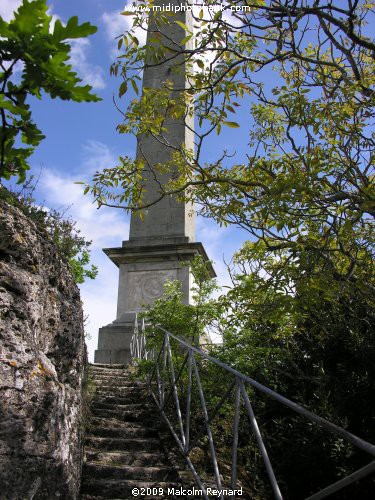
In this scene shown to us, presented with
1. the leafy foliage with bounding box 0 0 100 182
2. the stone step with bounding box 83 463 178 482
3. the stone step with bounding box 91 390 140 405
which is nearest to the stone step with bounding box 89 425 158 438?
the stone step with bounding box 91 390 140 405

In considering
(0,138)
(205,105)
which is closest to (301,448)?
(205,105)

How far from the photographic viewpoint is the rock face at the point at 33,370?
2213 millimetres

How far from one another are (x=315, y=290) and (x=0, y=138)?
10.3 feet

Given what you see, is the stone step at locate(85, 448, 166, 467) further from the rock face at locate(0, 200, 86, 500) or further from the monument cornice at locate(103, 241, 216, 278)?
the monument cornice at locate(103, 241, 216, 278)

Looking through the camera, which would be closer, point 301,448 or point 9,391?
point 9,391

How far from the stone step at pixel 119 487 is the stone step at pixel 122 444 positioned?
0.70 m

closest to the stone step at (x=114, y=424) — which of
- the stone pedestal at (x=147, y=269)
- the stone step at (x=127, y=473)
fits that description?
the stone step at (x=127, y=473)

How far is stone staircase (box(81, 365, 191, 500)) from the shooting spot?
3.71 m

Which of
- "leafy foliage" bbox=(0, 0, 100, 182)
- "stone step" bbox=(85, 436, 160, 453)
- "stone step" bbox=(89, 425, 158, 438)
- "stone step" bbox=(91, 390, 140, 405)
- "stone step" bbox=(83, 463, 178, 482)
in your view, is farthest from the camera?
"stone step" bbox=(91, 390, 140, 405)

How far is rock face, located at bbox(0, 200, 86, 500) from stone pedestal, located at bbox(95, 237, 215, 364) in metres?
5.37

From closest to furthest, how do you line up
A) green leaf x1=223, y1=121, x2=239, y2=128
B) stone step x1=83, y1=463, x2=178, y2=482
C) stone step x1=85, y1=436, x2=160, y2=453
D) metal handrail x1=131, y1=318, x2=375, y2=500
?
metal handrail x1=131, y1=318, x2=375, y2=500
stone step x1=83, y1=463, x2=178, y2=482
green leaf x1=223, y1=121, x2=239, y2=128
stone step x1=85, y1=436, x2=160, y2=453

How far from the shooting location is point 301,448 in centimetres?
529

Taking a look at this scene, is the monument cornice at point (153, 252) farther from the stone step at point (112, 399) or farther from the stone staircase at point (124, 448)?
the stone step at point (112, 399)

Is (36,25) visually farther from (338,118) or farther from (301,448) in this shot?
(301,448)
